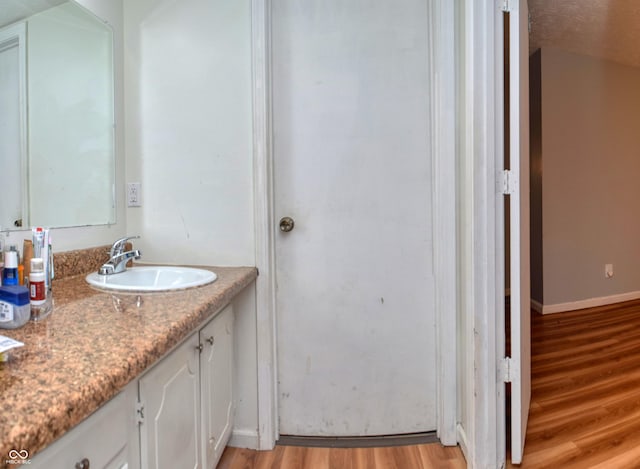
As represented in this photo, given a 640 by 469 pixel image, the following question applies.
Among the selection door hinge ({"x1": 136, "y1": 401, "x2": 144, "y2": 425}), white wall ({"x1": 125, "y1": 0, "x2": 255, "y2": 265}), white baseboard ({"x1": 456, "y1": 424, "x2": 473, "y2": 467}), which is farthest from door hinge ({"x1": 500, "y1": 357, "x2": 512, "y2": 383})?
door hinge ({"x1": 136, "y1": 401, "x2": 144, "y2": 425})

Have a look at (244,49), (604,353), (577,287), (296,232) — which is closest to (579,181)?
(577,287)

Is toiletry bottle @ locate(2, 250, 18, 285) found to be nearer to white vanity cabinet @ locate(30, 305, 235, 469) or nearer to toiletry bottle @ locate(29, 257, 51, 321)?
toiletry bottle @ locate(29, 257, 51, 321)

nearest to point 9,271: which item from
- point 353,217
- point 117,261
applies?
point 117,261

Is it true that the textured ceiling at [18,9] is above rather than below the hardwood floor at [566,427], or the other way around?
above

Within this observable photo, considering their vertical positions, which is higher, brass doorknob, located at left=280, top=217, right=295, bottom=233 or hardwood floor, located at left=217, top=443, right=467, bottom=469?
brass doorknob, located at left=280, top=217, right=295, bottom=233

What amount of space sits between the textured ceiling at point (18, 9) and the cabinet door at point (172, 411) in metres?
1.13

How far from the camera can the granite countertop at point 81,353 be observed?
1.24 ft

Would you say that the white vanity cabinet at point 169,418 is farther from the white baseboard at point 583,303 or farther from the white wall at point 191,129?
the white baseboard at point 583,303

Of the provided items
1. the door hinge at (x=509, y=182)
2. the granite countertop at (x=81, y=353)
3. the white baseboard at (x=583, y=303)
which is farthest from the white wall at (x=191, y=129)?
the white baseboard at (x=583, y=303)

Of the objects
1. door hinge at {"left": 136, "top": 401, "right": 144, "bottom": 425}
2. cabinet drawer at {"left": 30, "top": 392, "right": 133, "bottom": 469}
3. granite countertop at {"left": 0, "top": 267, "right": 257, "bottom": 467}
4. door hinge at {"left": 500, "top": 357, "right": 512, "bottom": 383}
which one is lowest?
door hinge at {"left": 500, "top": 357, "right": 512, "bottom": 383}

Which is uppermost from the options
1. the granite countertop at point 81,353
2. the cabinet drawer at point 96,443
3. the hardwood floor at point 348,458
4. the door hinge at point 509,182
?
the door hinge at point 509,182

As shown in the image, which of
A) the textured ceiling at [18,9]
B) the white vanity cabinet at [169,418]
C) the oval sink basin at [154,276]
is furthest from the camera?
the oval sink basin at [154,276]

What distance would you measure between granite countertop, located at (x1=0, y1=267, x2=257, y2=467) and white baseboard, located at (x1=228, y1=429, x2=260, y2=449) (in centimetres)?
81

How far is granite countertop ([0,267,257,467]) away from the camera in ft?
1.24
